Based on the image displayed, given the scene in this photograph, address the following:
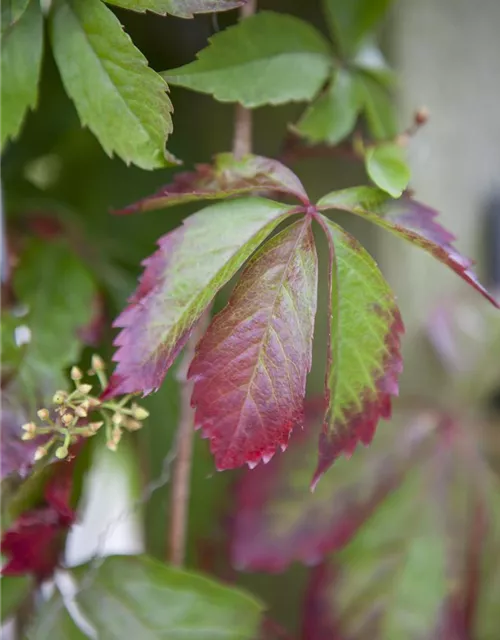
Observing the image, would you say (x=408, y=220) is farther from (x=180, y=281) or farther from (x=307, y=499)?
(x=307, y=499)

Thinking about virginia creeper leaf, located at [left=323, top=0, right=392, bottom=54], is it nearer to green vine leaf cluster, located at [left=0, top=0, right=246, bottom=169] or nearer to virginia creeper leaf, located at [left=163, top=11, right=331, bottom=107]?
virginia creeper leaf, located at [left=163, top=11, right=331, bottom=107]

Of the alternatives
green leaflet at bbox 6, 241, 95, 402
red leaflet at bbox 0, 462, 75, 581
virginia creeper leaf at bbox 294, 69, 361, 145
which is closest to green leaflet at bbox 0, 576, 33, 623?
red leaflet at bbox 0, 462, 75, 581

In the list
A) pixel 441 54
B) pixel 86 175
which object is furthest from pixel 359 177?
pixel 86 175

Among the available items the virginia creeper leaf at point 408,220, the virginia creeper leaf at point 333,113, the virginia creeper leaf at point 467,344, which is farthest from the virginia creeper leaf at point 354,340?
the virginia creeper leaf at point 467,344

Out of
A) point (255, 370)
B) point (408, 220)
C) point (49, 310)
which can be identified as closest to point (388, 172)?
point (408, 220)

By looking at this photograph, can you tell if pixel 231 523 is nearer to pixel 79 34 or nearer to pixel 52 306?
pixel 52 306
